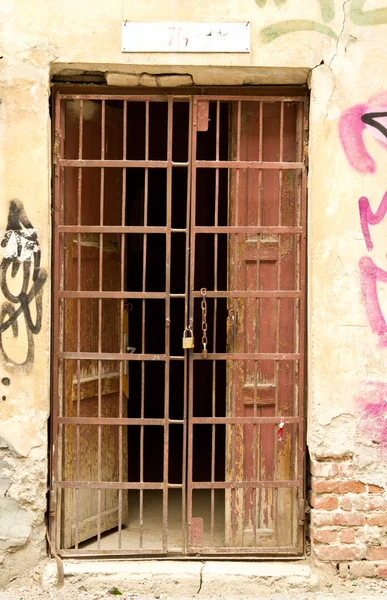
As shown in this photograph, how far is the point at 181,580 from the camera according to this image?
12.9 ft

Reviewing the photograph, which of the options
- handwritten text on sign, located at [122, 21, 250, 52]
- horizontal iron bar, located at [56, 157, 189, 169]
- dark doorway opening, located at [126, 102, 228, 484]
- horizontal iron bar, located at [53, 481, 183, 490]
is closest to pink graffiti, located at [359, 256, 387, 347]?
horizontal iron bar, located at [56, 157, 189, 169]

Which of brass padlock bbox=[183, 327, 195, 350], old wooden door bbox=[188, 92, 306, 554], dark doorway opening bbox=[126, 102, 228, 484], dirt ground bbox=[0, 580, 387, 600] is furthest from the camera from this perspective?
dark doorway opening bbox=[126, 102, 228, 484]

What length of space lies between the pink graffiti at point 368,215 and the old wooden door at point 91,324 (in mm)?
1454

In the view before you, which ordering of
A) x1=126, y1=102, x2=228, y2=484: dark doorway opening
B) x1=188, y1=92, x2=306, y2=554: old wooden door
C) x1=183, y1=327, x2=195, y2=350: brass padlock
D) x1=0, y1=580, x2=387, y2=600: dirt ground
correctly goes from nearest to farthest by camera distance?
1. x1=0, y1=580, x2=387, y2=600: dirt ground
2. x1=183, y1=327, x2=195, y2=350: brass padlock
3. x1=188, y1=92, x2=306, y2=554: old wooden door
4. x1=126, y1=102, x2=228, y2=484: dark doorway opening

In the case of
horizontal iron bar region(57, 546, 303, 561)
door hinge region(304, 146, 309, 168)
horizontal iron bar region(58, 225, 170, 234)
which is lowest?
horizontal iron bar region(57, 546, 303, 561)

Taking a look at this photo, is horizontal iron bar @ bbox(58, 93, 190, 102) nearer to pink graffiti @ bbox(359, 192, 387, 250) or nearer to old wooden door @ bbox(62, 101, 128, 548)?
old wooden door @ bbox(62, 101, 128, 548)

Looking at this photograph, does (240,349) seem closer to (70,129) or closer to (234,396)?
(234,396)

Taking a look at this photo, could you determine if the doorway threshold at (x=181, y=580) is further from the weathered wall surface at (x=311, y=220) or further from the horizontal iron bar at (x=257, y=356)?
the horizontal iron bar at (x=257, y=356)

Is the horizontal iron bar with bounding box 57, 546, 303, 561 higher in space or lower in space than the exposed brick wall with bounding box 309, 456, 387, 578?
lower

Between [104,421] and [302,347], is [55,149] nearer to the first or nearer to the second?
[104,421]

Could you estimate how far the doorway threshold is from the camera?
3.92 m

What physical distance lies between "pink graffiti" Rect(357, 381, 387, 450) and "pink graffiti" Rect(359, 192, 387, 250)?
2.72ft

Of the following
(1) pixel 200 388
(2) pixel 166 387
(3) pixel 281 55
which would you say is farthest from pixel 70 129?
(1) pixel 200 388

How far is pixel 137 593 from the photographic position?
3908 millimetres
